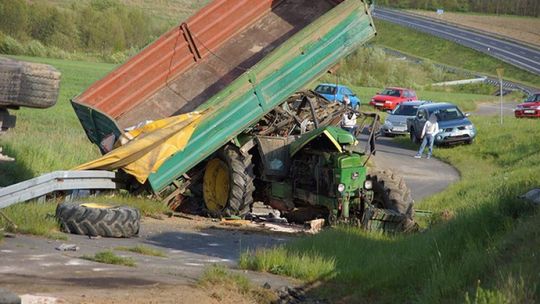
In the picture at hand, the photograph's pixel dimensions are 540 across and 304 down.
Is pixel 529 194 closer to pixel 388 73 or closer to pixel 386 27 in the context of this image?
pixel 388 73

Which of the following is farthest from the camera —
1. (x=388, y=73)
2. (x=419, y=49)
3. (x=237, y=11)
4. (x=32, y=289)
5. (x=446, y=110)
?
(x=419, y=49)

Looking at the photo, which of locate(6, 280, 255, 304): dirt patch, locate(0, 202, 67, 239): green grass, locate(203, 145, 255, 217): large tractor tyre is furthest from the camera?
locate(203, 145, 255, 217): large tractor tyre

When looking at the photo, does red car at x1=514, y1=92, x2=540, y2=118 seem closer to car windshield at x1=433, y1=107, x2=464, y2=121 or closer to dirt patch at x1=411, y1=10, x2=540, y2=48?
car windshield at x1=433, y1=107, x2=464, y2=121

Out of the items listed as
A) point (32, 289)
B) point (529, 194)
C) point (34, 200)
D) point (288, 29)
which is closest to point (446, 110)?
point (288, 29)

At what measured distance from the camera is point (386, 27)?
105 m

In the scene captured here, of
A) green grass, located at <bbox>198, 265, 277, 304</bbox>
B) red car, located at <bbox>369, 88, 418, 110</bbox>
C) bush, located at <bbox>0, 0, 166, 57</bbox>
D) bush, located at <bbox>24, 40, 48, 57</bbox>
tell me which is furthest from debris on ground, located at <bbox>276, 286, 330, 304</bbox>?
bush, located at <bbox>0, 0, 166, 57</bbox>

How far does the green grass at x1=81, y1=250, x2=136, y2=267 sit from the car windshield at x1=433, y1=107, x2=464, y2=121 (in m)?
29.5

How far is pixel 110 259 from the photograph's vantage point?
1145 centimetres

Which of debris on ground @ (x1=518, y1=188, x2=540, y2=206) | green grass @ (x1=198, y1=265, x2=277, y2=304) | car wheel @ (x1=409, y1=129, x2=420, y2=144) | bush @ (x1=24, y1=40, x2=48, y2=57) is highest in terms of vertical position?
bush @ (x1=24, y1=40, x2=48, y2=57)

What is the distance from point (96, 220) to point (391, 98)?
142ft

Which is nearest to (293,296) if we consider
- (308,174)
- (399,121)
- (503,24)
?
(308,174)

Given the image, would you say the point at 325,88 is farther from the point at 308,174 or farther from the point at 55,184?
the point at 55,184

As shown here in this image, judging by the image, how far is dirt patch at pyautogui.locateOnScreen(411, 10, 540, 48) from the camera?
102m

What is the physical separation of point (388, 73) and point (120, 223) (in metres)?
66.8
